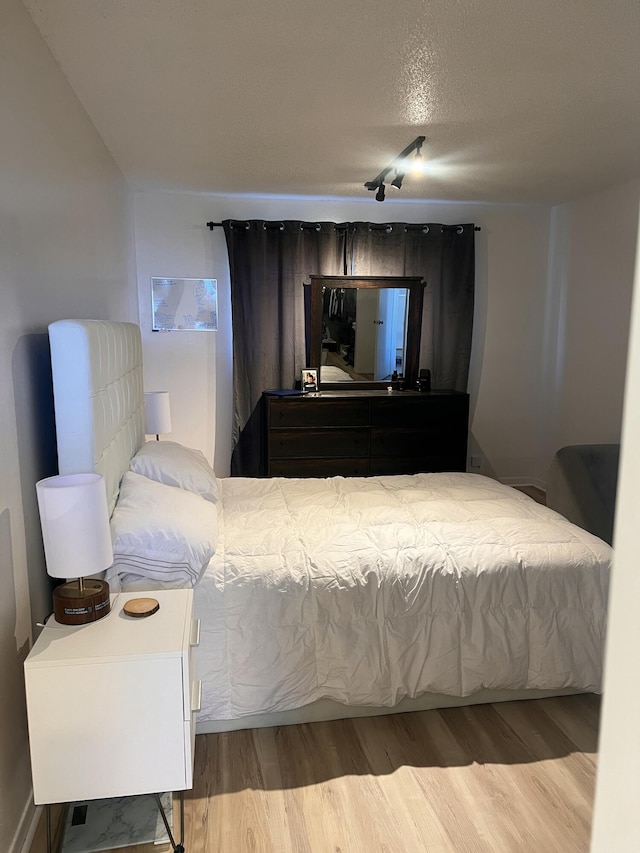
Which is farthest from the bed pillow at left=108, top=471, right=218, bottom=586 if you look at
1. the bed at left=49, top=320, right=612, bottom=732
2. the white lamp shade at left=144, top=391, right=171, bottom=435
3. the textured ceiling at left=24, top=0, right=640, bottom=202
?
the textured ceiling at left=24, top=0, right=640, bottom=202

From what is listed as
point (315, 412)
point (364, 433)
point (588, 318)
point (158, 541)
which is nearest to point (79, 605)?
point (158, 541)

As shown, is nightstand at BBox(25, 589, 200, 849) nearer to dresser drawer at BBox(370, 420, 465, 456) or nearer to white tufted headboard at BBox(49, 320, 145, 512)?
white tufted headboard at BBox(49, 320, 145, 512)

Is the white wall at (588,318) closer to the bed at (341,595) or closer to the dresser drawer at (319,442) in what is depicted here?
the dresser drawer at (319,442)

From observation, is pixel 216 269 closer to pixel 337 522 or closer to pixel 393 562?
pixel 337 522

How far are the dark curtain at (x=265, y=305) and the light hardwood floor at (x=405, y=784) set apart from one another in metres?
2.85

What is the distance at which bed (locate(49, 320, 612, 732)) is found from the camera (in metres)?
2.14

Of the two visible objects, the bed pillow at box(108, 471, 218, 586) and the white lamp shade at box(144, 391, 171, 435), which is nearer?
the bed pillow at box(108, 471, 218, 586)

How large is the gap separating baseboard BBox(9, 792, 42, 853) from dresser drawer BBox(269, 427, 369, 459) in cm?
297

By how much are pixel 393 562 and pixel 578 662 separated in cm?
82

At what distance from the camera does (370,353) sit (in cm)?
499

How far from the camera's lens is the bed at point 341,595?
7.02ft

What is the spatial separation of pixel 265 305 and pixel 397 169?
1.52 metres

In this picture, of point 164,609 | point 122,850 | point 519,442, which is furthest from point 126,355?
point 519,442

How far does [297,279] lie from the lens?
15.8 ft
